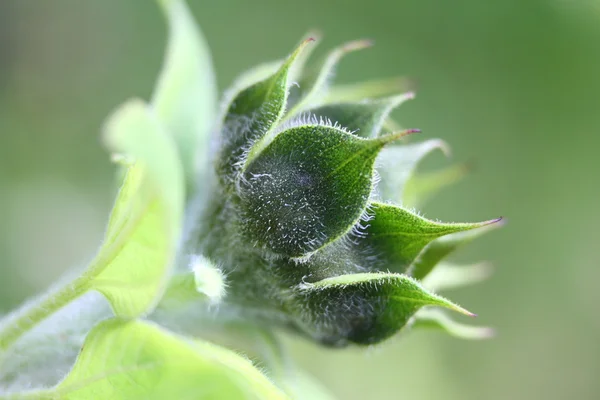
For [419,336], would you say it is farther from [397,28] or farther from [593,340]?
[397,28]

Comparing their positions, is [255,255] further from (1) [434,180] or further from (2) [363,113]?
(1) [434,180]

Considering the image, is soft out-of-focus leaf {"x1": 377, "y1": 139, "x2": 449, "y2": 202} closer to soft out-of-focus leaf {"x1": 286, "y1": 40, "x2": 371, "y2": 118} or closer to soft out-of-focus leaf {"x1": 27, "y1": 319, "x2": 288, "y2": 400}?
soft out-of-focus leaf {"x1": 286, "y1": 40, "x2": 371, "y2": 118}

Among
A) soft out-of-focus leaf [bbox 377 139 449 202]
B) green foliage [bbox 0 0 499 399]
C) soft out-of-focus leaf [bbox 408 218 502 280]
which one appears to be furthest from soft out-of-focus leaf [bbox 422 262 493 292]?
soft out-of-focus leaf [bbox 377 139 449 202]

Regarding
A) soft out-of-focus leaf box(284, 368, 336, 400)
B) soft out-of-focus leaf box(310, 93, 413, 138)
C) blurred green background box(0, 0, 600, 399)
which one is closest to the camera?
soft out-of-focus leaf box(310, 93, 413, 138)

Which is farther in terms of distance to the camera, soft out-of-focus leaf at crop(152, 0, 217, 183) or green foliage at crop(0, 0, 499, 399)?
soft out-of-focus leaf at crop(152, 0, 217, 183)

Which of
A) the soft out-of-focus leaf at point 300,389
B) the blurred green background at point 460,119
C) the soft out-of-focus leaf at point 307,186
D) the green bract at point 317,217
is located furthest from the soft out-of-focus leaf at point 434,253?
the blurred green background at point 460,119

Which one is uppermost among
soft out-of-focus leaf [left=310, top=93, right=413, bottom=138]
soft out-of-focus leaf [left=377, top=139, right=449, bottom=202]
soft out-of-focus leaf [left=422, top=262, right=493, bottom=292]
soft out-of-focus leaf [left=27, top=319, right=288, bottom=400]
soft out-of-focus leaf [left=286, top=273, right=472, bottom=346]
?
soft out-of-focus leaf [left=310, top=93, right=413, bottom=138]

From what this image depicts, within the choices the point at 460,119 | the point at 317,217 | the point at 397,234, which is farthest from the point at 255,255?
the point at 460,119

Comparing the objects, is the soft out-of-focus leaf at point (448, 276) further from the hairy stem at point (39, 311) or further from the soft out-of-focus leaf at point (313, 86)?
the hairy stem at point (39, 311)

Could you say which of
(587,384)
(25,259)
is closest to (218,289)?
(25,259)
